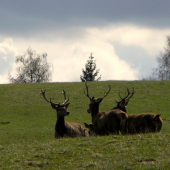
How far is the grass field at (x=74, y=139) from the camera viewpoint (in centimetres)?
935

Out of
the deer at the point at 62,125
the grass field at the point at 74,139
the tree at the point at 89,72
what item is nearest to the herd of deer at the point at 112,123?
the deer at the point at 62,125

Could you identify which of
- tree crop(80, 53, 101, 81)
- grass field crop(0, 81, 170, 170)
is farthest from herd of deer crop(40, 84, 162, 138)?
tree crop(80, 53, 101, 81)

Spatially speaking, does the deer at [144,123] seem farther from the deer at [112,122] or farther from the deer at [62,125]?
the deer at [62,125]

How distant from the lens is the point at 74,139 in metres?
12.1

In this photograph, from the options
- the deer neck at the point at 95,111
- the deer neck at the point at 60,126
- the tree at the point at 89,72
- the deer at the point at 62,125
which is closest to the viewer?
the deer at the point at 62,125

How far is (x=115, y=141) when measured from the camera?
11133 mm

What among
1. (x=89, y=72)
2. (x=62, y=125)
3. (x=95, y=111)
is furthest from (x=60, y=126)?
(x=89, y=72)

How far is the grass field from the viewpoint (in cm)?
935

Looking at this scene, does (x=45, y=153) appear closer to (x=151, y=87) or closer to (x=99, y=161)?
(x=99, y=161)

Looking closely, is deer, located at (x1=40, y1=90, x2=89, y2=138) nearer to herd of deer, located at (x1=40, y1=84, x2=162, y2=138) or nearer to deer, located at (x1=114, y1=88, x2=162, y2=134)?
herd of deer, located at (x1=40, y1=84, x2=162, y2=138)

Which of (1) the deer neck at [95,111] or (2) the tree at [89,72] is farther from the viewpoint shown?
(2) the tree at [89,72]

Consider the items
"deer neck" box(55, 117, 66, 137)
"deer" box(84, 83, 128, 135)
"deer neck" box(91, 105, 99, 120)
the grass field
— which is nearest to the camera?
the grass field

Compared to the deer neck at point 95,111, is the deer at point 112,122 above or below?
below

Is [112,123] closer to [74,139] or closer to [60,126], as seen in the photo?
[60,126]
